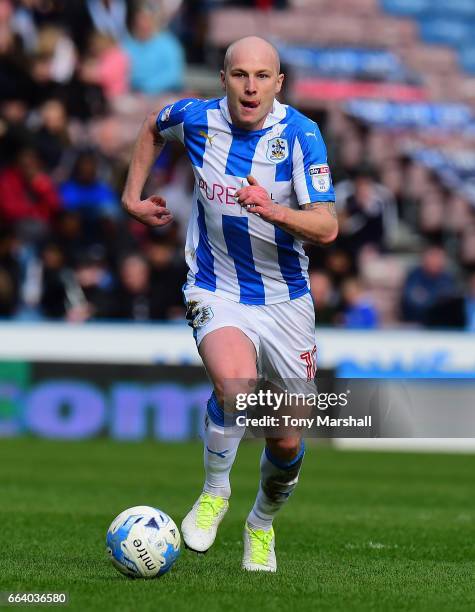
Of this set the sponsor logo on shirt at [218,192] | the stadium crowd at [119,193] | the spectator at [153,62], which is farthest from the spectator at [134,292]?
the sponsor logo on shirt at [218,192]

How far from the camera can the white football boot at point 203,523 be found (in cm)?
645

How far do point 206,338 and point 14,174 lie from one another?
36.1 ft

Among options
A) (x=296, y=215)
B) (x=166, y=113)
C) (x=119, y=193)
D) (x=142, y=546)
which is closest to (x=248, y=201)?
(x=296, y=215)

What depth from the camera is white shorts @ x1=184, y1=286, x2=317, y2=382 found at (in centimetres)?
655

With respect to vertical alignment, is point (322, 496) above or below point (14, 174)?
below

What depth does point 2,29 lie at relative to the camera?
18.8 metres

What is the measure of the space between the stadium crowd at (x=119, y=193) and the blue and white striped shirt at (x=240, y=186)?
9390mm

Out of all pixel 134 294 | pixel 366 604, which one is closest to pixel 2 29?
pixel 134 294

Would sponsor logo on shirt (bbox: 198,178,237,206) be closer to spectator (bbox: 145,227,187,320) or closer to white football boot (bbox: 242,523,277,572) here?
A: white football boot (bbox: 242,523,277,572)

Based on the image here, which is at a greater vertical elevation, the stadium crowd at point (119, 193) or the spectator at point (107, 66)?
the spectator at point (107, 66)

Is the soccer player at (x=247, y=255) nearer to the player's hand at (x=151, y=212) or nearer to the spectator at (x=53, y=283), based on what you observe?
the player's hand at (x=151, y=212)

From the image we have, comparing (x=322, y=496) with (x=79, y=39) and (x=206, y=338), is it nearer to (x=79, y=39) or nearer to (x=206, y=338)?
(x=206, y=338)

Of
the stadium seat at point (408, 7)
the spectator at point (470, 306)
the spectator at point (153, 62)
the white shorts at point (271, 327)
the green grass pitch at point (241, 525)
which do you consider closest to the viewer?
the green grass pitch at point (241, 525)

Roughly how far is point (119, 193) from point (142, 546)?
1216 centimetres
